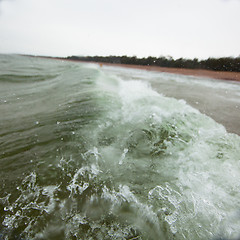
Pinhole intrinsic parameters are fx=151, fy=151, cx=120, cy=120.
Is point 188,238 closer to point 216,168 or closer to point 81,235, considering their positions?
point 81,235

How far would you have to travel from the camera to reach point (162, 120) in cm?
359

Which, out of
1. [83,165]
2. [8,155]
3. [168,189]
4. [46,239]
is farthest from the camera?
[8,155]

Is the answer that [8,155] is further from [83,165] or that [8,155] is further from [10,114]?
[10,114]

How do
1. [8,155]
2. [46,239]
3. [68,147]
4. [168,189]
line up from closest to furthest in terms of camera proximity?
[46,239], [168,189], [8,155], [68,147]

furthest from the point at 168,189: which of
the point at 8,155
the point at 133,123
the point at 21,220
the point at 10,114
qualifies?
the point at 10,114

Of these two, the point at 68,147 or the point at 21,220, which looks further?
the point at 68,147

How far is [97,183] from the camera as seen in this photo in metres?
1.81

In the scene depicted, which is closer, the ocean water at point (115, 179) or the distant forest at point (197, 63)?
the ocean water at point (115, 179)

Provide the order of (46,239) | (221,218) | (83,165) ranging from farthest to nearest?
(83,165) < (221,218) < (46,239)

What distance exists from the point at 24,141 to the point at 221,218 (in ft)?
9.38

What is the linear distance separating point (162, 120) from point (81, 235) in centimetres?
284

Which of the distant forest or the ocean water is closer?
the ocean water

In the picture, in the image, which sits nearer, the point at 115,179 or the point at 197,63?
the point at 115,179

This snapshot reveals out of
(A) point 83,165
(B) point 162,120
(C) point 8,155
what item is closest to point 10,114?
(C) point 8,155
